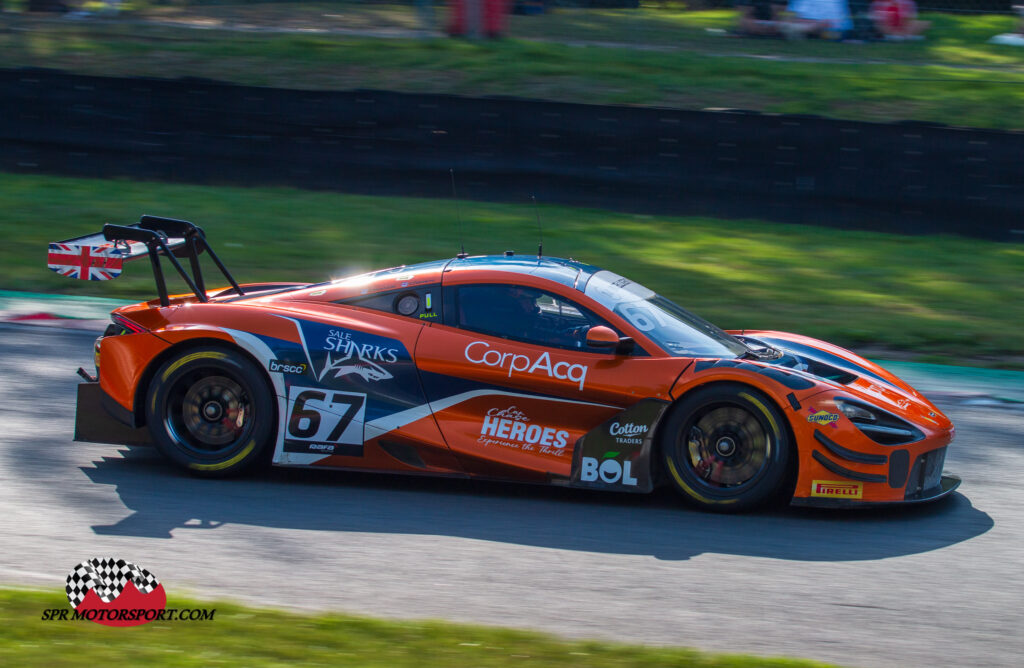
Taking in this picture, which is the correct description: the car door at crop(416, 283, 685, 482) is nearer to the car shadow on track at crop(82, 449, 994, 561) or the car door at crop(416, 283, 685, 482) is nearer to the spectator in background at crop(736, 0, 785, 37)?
the car shadow on track at crop(82, 449, 994, 561)

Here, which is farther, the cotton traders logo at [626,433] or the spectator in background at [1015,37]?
the spectator in background at [1015,37]

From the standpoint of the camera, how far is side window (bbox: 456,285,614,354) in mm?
5973

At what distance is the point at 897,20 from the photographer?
1653 centimetres

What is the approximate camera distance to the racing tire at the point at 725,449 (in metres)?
5.68

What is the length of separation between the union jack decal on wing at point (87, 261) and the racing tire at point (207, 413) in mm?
706

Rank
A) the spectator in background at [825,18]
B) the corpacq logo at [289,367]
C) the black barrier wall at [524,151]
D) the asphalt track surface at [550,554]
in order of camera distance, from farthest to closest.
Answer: the spectator in background at [825,18] → the black barrier wall at [524,151] → the corpacq logo at [289,367] → the asphalt track surface at [550,554]

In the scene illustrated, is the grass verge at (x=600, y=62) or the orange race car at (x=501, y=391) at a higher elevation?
the grass verge at (x=600, y=62)

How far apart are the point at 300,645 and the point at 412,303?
2.56 meters

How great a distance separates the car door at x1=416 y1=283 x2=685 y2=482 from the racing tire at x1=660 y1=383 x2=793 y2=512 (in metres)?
0.21

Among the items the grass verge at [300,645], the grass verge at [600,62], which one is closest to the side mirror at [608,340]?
the grass verge at [300,645]

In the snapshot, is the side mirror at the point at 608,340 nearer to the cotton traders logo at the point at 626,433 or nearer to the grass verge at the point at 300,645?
the cotton traders logo at the point at 626,433

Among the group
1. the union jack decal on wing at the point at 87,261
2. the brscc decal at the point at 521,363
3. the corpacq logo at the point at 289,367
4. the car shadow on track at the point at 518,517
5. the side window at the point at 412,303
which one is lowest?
the car shadow on track at the point at 518,517

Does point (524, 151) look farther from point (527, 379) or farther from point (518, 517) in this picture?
point (518, 517)

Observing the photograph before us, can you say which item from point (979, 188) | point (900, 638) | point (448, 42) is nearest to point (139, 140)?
point (448, 42)
